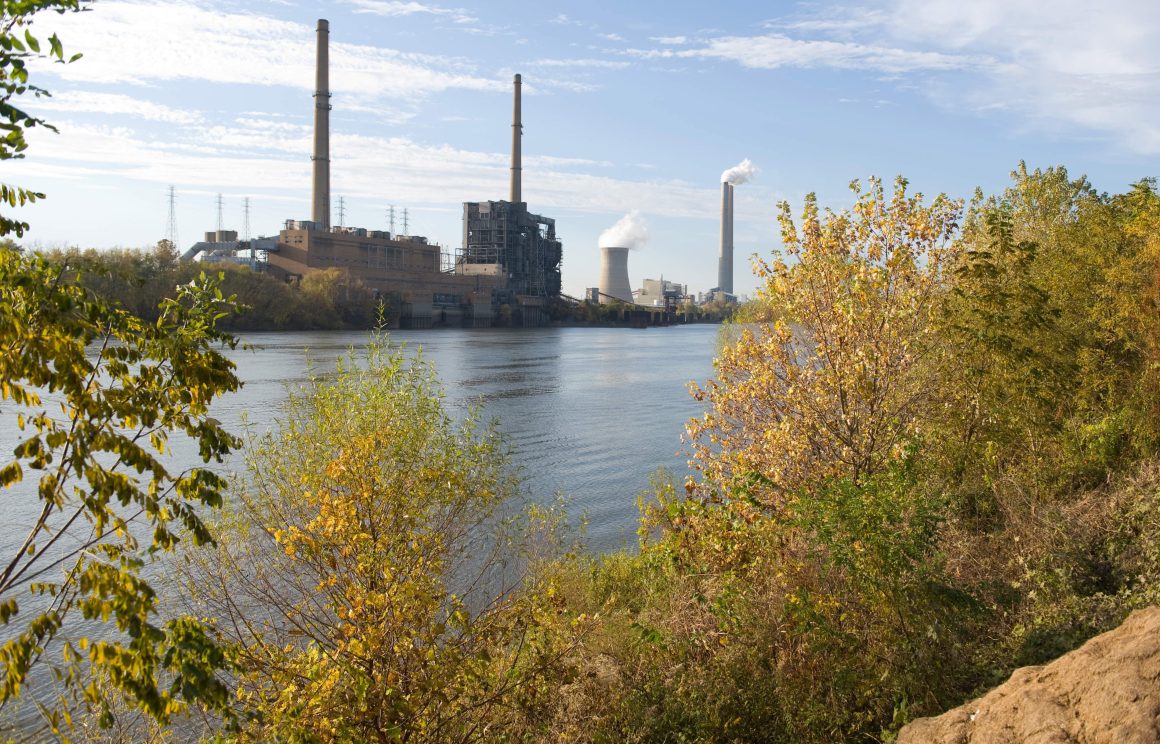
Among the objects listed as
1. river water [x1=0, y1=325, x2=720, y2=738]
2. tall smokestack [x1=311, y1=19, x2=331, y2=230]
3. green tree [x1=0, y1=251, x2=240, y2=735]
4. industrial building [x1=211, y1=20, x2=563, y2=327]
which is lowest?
river water [x1=0, y1=325, x2=720, y2=738]

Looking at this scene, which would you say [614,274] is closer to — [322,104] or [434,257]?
[434,257]

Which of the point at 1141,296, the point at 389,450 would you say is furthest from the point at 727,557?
the point at 1141,296

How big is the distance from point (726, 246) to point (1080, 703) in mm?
147634

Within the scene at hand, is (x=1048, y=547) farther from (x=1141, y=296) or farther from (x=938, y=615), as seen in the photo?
(x=1141, y=296)

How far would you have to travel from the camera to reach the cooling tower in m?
115

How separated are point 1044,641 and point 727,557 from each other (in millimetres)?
2266

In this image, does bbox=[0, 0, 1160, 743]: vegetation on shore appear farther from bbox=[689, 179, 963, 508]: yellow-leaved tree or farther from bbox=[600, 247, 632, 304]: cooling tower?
bbox=[600, 247, 632, 304]: cooling tower

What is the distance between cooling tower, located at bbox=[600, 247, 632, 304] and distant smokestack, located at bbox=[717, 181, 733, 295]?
30391 mm

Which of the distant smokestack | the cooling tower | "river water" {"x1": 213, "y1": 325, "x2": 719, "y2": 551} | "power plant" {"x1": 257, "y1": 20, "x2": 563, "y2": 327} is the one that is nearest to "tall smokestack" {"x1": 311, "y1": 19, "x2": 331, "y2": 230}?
"power plant" {"x1": 257, "y1": 20, "x2": 563, "y2": 327}

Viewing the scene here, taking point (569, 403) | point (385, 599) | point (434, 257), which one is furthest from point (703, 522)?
point (434, 257)

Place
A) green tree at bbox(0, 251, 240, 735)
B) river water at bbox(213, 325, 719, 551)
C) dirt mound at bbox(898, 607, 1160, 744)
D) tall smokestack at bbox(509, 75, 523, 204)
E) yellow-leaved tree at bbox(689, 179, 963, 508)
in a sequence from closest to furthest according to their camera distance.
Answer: green tree at bbox(0, 251, 240, 735)
dirt mound at bbox(898, 607, 1160, 744)
yellow-leaved tree at bbox(689, 179, 963, 508)
river water at bbox(213, 325, 719, 551)
tall smokestack at bbox(509, 75, 523, 204)

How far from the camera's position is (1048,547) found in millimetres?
6812

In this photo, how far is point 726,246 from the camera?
5842 inches

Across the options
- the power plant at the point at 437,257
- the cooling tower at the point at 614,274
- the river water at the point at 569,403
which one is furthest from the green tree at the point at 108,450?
the cooling tower at the point at 614,274
